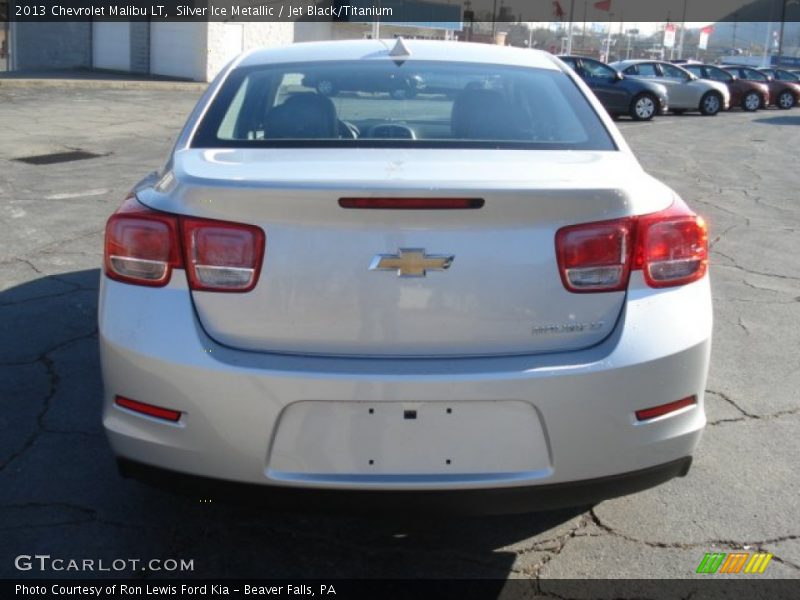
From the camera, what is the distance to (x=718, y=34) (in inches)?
6225

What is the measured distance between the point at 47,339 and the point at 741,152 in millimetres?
14287

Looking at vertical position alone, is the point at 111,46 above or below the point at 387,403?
above

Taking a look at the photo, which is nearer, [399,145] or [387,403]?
[387,403]

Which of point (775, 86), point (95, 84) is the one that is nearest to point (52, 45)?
point (95, 84)

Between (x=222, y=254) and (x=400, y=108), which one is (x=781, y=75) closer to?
(x=400, y=108)

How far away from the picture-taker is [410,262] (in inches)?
95.7

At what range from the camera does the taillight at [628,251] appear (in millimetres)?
2498

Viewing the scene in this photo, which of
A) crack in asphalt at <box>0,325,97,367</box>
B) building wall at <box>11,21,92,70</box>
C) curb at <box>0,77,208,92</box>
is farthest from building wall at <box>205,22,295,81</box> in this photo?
→ crack in asphalt at <box>0,325,97,367</box>

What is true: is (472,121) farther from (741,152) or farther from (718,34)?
(718,34)

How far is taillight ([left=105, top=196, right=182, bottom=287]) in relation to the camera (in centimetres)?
255

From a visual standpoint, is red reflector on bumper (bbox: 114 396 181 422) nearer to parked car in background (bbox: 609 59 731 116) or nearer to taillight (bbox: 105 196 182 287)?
taillight (bbox: 105 196 182 287)

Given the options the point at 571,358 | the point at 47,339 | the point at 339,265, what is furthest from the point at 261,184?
the point at 47,339
